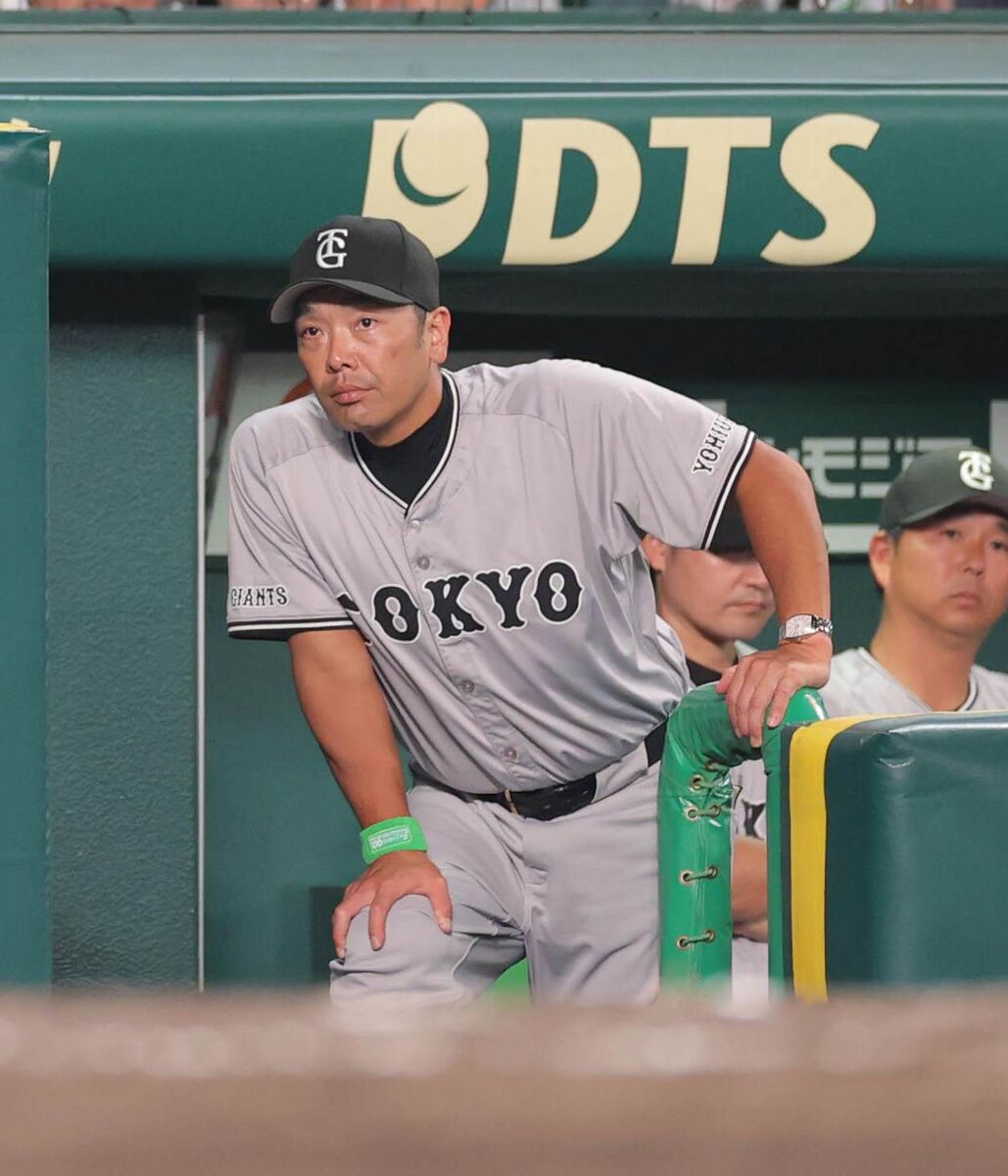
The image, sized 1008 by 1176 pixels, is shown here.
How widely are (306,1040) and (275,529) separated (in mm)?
2475

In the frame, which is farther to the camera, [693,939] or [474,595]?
[474,595]

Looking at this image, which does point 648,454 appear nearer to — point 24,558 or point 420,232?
point 24,558

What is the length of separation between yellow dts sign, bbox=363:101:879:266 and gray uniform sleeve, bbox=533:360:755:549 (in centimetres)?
127

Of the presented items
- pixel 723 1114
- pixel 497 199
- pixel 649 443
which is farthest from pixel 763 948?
pixel 723 1114

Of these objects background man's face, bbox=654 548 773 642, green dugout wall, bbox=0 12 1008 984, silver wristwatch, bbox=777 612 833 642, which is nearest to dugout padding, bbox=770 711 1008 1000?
silver wristwatch, bbox=777 612 833 642

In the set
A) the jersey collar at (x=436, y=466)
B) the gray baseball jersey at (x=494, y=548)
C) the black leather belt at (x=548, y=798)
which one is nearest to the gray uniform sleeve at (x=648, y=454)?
the gray baseball jersey at (x=494, y=548)

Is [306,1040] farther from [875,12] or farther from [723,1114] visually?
[875,12]

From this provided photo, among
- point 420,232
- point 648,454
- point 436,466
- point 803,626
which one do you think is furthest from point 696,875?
point 420,232

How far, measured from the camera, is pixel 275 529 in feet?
9.32

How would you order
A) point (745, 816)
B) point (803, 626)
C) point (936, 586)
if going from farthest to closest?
point (936, 586) < point (745, 816) < point (803, 626)

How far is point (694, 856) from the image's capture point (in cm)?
266

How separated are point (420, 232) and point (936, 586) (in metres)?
1.33

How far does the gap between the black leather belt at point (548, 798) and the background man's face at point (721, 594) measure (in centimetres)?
93

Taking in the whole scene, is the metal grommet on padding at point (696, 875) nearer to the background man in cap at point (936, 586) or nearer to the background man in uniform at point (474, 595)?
the background man in uniform at point (474, 595)
